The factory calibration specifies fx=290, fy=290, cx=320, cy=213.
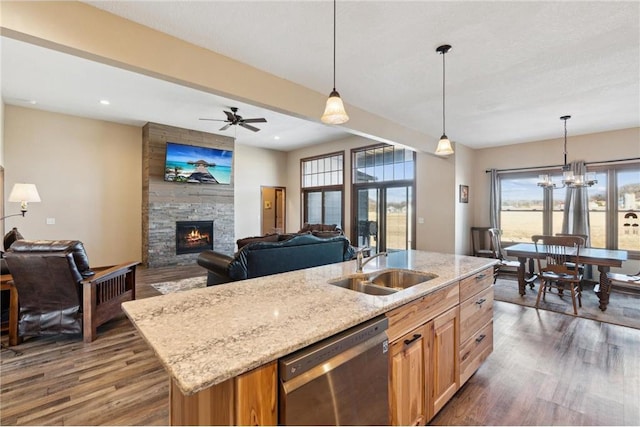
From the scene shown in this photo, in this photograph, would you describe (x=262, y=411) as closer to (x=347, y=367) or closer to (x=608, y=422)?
(x=347, y=367)

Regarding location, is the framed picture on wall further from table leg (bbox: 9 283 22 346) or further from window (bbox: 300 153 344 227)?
table leg (bbox: 9 283 22 346)

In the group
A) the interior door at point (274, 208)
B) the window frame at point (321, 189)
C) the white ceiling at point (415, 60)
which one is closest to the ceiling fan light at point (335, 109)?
the white ceiling at point (415, 60)

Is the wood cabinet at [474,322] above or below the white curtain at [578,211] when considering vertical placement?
below

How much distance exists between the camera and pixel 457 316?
79.3 inches

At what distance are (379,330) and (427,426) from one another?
100 centimetres

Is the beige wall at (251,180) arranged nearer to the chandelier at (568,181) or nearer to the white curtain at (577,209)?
the chandelier at (568,181)

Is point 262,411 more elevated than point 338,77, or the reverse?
point 338,77

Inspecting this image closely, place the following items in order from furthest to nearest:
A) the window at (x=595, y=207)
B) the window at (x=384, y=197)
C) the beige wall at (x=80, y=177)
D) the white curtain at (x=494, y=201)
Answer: the window at (x=384, y=197), the white curtain at (x=494, y=201), the beige wall at (x=80, y=177), the window at (x=595, y=207)

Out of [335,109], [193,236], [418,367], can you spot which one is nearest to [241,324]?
[418,367]

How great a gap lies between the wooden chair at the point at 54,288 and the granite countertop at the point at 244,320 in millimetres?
2038

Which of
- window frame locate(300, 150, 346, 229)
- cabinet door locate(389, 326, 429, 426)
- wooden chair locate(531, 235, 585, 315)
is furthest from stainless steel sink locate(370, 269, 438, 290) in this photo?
window frame locate(300, 150, 346, 229)

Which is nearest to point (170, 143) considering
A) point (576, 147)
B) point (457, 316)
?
point (457, 316)

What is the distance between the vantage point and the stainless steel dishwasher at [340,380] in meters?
1.01

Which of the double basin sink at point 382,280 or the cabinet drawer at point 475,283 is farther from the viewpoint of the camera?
the cabinet drawer at point 475,283
